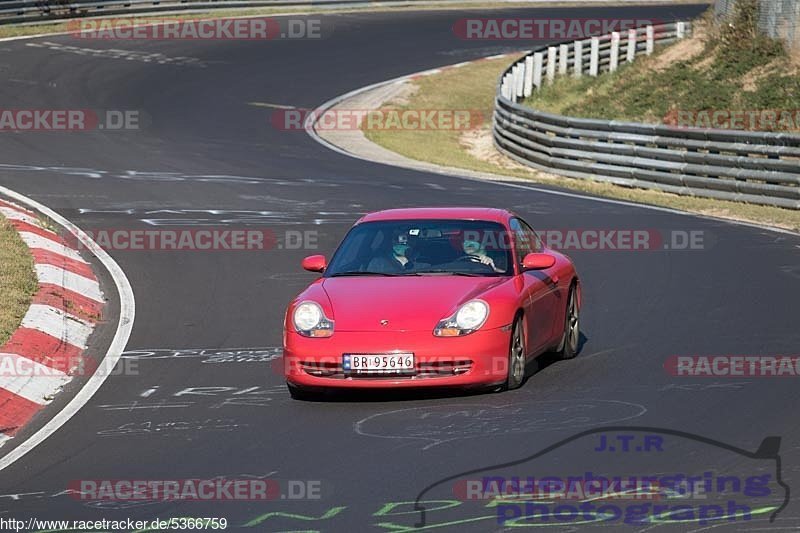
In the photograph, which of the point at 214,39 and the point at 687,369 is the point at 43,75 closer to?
the point at 214,39

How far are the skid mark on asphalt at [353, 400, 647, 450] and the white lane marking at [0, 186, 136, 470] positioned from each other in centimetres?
210

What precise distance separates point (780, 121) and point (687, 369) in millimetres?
18846

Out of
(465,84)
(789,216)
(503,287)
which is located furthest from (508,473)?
(465,84)

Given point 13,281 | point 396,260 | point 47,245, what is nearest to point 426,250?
point 396,260

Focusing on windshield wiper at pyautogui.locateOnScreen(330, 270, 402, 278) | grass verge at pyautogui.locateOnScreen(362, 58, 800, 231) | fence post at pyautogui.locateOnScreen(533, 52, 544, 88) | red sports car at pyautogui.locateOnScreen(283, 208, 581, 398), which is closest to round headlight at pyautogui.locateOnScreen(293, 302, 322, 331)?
red sports car at pyautogui.locateOnScreen(283, 208, 581, 398)

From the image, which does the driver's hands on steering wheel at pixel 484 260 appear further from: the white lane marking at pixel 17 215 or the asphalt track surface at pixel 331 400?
the white lane marking at pixel 17 215

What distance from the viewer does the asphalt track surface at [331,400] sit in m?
8.17

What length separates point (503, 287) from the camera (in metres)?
10.7

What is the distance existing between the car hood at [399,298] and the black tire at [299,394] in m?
0.58

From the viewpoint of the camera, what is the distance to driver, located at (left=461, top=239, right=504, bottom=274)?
11117mm

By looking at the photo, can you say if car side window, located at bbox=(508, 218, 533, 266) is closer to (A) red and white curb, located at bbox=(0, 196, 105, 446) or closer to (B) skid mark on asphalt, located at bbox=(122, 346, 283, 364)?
(B) skid mark on asphalt, located at bbox=(122, 346, 283, 364)

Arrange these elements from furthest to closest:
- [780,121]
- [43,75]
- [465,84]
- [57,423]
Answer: [465,84]
[43,75]
[780,121]
[57,423]

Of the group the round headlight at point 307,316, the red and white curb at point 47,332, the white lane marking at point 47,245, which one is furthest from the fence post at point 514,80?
the round headlight at point 307,316

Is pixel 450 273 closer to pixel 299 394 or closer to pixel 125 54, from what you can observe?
pixel 299 394
